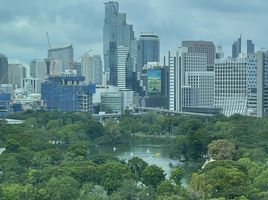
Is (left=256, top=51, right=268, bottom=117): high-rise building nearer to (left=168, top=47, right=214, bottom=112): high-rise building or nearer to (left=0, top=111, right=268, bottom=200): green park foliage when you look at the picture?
(left=168, top=47, right=214, bottom=112): high-rise building

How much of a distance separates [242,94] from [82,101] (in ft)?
31.1

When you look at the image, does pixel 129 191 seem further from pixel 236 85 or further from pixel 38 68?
pixel 38 68

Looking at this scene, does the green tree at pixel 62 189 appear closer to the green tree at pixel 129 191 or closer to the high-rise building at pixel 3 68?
the green tree at pixel 129 191

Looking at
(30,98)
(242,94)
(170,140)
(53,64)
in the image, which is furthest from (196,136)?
(53,64)

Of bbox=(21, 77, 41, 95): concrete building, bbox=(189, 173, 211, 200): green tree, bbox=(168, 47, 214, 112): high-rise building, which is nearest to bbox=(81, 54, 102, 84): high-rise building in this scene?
bbox=(21, 77, 41, 95): concrete building

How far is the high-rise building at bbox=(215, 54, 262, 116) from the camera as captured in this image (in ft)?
124

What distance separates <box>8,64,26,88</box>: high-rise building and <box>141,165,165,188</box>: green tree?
51.9 metres

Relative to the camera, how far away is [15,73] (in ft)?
219

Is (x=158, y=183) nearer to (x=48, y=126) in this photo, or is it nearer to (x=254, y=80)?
(x=48, y=126)

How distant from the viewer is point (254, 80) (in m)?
38.6

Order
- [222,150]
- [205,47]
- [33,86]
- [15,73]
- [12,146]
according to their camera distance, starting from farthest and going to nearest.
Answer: [15,73]
[33,86]
[205,47]
[12,146]
[222,150]

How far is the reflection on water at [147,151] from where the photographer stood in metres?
20.0

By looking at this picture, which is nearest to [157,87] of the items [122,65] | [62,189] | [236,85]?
[122,65]

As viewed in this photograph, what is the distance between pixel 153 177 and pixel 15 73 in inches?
2111
